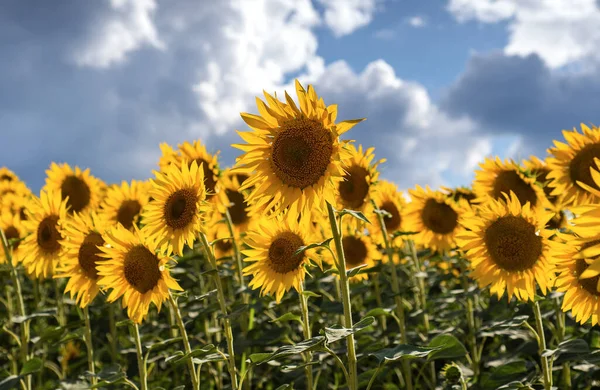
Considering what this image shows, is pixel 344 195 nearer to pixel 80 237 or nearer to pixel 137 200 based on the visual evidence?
pixel 80 237

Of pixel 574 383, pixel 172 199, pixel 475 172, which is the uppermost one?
pixel 475 172

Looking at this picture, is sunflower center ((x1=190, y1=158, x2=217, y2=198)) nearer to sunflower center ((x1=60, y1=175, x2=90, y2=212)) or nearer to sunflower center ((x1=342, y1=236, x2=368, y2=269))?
sunflower center ((x1=342, y1=236, x2=368, y2=269))

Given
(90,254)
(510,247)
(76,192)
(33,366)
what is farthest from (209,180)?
(76,192)

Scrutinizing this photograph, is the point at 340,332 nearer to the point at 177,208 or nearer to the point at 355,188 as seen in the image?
the point at 177,208

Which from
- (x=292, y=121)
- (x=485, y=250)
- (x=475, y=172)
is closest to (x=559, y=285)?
(x=485, y=250)

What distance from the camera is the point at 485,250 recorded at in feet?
15.5

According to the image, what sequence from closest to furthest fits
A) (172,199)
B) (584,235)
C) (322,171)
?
1. (584,235)
2. (322,171)
3. (172,199)

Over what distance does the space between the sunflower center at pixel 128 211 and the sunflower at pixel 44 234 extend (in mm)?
901

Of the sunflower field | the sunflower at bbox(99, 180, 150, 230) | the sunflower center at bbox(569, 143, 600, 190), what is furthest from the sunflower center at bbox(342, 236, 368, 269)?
the sunflower center at bbox(569, 143, 600, 190)

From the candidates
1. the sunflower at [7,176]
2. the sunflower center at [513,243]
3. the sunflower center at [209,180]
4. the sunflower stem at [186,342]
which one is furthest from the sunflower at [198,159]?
the sunflower at [7,176]

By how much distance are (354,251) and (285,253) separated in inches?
119

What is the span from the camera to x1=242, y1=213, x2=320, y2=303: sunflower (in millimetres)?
4641

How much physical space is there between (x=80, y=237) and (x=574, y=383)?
4.57 m

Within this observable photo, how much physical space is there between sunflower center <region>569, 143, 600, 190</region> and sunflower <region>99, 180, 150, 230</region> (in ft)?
15.3
